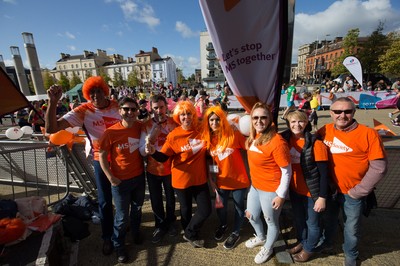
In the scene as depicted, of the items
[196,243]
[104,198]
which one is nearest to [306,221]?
[196,243]

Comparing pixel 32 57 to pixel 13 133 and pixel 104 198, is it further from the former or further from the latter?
pixel 104 198

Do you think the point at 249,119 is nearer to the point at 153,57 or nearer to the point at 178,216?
the point at 178,216

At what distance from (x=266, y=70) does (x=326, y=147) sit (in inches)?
39.7

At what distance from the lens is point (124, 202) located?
2590 mm

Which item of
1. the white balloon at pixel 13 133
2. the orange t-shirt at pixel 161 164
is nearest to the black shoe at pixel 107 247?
the orange t-shirt at pixel 161 164

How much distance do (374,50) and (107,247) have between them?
39.7 meters

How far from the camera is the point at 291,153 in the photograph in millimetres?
2279

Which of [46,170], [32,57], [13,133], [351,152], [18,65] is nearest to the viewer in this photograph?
[351,152]

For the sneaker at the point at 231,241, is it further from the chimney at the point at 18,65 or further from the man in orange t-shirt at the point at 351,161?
the chimney at the point at 18,65

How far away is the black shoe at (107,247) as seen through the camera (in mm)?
2736

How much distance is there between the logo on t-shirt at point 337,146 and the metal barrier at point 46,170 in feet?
11.9

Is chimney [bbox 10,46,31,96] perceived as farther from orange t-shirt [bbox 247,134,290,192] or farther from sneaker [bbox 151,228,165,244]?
orange t-shirt [bbox 247,134,290,192]

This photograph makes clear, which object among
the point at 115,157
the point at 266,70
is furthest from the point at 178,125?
the point at 266,70

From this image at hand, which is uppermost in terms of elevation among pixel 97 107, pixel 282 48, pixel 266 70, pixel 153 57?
pixel 153 57
